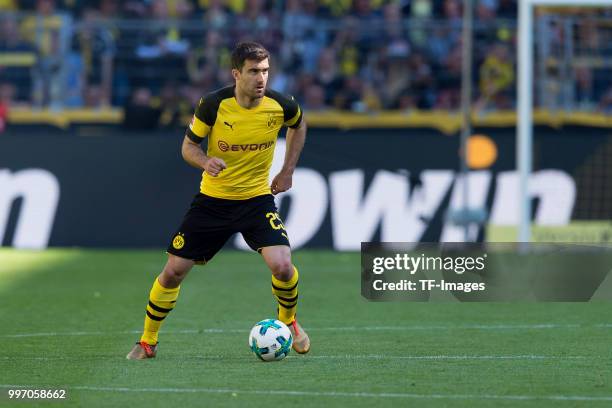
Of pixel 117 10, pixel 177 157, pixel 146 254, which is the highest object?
pixel 117 10

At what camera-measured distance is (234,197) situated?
8.77 metres

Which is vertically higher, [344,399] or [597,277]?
[344,399]

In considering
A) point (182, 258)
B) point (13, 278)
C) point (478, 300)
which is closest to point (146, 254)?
point (13, 278)

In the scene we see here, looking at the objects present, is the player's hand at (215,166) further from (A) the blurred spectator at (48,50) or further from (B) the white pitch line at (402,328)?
(A) the blurred spectator at (48,50)

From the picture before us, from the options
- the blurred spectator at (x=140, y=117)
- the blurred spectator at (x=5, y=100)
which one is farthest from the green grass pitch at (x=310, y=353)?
the blurred spectator at (x=5, y=100)

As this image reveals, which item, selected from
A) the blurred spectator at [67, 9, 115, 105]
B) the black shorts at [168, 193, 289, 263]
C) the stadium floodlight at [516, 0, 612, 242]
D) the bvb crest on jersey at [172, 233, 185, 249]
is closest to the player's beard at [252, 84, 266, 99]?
the black shorts at [168, 193, 289, 263]

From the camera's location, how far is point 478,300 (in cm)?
1248

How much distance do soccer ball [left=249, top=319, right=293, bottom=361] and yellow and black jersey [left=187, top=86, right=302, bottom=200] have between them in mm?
912

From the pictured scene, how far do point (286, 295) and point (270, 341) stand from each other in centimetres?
51

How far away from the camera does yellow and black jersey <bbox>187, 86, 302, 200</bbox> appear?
855 cm

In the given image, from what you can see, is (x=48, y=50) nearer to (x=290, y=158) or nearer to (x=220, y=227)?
(x=290, y=158)

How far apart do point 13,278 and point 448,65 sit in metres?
8.84

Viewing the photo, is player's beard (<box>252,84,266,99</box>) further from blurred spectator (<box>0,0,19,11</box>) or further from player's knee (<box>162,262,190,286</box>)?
blurred spectator (<box>0,0,19,11</box>)

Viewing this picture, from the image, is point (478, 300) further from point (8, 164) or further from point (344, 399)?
point (8, 164)
